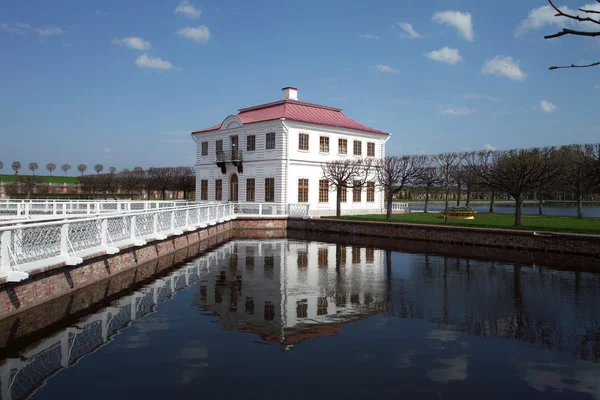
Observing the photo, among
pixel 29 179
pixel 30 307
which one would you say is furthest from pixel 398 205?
pixel 29 179

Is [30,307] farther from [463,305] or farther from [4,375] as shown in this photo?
[463,305]

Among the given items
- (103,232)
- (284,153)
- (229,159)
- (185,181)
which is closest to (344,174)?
(284,153)

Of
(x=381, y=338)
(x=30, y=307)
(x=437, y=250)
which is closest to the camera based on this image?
(x=381, y=338)

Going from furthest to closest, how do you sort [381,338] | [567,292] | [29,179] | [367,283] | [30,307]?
[29,179]
[367,283]
[567,292]
[30,307]
[381,338]

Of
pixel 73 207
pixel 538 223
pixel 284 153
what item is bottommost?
pixel 538 223

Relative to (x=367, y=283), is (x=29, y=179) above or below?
above

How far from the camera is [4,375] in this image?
5.85 m

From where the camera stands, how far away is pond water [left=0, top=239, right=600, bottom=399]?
5.71m

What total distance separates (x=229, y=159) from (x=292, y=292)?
23.4m

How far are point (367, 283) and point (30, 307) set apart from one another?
751cm

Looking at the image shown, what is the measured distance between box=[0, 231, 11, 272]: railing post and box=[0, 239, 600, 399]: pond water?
4.23ft

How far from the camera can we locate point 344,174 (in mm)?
30266

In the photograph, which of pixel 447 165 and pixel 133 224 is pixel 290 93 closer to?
pixel 447 165

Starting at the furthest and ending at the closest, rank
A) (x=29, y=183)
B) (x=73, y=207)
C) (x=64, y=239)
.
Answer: (x=29, y=183) → (x=73, y=207) → (x=64, y=239)
